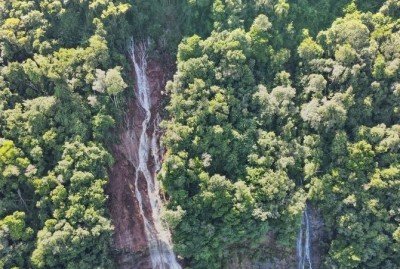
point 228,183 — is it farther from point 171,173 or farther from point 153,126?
point 153,126

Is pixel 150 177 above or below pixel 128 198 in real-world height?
above

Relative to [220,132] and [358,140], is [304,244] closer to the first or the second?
[358,140]

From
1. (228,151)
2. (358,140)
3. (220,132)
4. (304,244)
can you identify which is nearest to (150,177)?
(228,151)

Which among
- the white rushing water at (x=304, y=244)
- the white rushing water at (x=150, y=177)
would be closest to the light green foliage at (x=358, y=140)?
the white rushing water at (x=304, y=244)

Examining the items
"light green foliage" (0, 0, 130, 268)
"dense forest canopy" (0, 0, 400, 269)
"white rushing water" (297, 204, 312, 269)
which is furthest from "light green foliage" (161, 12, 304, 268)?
"light green foliage" (0, 0, 130, 268)

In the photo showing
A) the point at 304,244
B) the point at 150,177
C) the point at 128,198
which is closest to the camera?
the point at 128,198

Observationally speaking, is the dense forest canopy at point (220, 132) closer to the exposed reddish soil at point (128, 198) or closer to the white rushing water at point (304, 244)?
the white rushing water at point (304, 244)

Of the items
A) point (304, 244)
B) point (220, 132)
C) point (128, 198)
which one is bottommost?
point (304, 244)
